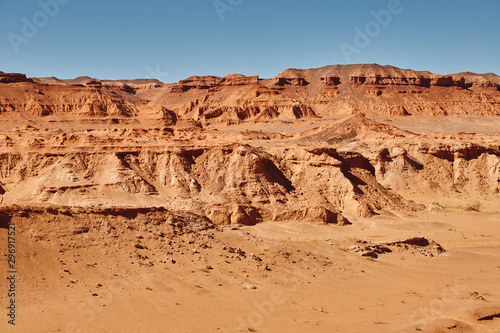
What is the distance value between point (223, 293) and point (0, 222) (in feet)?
21.1

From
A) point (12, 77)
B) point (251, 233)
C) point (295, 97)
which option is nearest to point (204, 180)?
point (251, 233)

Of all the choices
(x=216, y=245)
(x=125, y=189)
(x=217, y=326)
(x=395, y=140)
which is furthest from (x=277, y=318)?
(x=395, y=140)

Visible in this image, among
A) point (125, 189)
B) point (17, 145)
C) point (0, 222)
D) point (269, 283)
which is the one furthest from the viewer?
point (17, 145)

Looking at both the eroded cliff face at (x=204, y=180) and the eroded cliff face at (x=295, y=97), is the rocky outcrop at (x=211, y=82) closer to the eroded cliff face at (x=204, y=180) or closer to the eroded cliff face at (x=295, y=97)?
the eroded cliff face at (x=295, y=97)

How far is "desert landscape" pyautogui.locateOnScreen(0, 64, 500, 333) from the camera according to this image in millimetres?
12852

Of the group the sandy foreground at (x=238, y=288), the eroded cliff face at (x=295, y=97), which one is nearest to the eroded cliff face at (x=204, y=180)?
the sandy foreground at (x=238, y=288)

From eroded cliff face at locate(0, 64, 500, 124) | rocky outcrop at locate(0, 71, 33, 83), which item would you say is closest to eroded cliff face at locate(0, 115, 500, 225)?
eroded cliff face at locate(0, 64, 500, 124)

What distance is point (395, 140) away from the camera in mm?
46031

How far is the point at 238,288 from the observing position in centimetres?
1458

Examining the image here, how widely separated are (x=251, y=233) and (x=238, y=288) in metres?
6.86

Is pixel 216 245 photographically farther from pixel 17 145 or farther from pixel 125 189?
pixel 17 145

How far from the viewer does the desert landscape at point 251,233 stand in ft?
42.2

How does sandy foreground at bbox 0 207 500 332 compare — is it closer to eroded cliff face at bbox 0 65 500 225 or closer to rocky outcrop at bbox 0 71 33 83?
eroded cliff face at bbox 0 65 500 225

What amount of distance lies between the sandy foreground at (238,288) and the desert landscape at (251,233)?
0.06 m
